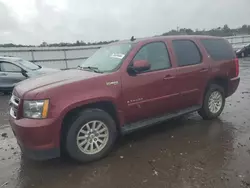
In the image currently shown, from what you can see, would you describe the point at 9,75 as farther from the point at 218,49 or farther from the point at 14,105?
the point at 218,49

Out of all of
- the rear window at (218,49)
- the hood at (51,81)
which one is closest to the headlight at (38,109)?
the hood at (51,81)

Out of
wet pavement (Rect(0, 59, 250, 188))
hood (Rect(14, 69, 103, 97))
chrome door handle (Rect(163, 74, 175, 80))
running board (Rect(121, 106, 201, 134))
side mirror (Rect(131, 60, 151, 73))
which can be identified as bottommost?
wet pavement (Rect(0, 59, 250, 188))

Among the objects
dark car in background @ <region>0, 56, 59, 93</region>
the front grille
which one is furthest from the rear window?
dark car in background @ <region>0, 56, 59, 93</region>

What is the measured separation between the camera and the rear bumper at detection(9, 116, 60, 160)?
341 centimetres

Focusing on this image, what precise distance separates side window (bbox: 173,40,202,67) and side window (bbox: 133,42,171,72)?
0.90 ft

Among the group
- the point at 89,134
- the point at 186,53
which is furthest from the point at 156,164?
the point at 186,53

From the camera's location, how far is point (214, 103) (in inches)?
222

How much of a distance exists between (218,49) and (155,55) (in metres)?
1.83

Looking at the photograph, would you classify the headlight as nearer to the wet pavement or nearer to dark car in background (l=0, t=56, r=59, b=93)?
the wet pavement

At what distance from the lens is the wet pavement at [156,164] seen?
3.31m

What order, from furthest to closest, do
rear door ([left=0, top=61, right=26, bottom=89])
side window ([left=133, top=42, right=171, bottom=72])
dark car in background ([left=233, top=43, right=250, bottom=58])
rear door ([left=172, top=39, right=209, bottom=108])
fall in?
dark car in background ([left=233, top=43, right=250, bottom=58]) < rear door ([left=0, top=61, right=26, bottom=89]) < rear door ([left=172, top=39, right=209, bottom=108]) < side window ([left=133, top=42, right=171, bottom=72])

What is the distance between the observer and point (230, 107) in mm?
6625

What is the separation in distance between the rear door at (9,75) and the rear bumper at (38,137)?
21.4ft

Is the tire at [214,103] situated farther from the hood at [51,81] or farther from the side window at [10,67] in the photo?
the side window at [10,67]
